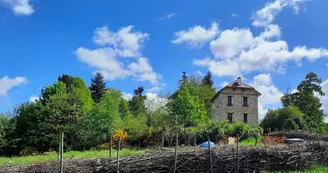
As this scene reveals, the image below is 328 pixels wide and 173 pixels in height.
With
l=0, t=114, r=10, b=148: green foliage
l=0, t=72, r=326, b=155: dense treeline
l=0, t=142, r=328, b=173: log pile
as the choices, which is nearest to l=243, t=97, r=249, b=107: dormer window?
l=0, t=72, r=326, b=155: dense treeline

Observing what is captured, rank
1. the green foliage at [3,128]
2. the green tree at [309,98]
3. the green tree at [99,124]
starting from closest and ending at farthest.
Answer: the green foliage at [3,128] → the green tree at [99,124] → the green tree at [309,98]

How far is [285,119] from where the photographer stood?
32.4 metres

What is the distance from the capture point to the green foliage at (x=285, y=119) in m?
30.2

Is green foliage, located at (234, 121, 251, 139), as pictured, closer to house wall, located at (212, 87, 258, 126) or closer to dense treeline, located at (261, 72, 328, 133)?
dense treeline, located at (261, 72, 328, 133)

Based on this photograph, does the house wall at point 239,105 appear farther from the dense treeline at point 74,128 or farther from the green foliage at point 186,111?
the dense treeline at point 74,128

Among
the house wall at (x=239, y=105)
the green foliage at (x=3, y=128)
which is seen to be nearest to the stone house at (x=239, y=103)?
the house wall at (x=239, y=105)

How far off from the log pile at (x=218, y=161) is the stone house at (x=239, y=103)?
2685cm

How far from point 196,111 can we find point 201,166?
25018 millimetres

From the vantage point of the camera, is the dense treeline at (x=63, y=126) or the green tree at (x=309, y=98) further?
the green tree at (x=309, y=98)

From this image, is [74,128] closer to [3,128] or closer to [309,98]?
[3,128]

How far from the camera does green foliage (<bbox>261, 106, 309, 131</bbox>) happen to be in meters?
30.2

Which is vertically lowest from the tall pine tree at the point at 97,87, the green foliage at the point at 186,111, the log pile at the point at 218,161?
the log pile at the point at 218,161

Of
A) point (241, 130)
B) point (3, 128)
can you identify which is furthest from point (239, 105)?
point (3, 128)

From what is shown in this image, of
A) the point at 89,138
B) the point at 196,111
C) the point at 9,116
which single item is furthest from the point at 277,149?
the point at 196,111
